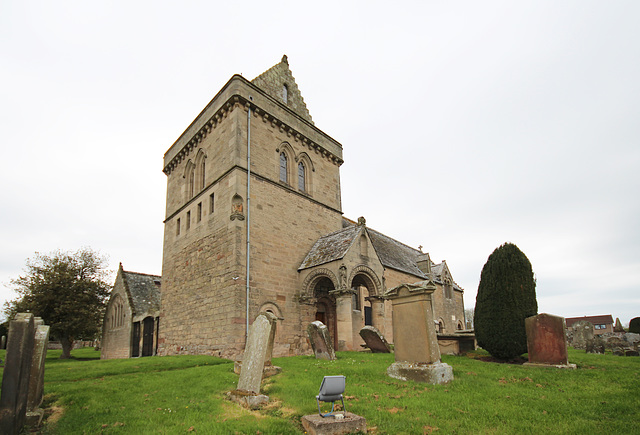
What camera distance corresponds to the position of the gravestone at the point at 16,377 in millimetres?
5504

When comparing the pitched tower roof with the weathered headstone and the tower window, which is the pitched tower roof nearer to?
the tower window

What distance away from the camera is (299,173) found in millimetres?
21891

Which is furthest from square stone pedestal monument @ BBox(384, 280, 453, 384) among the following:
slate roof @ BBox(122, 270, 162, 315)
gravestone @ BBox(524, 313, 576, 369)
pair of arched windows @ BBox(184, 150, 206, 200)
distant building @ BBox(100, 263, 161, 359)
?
slate roof @ BBox(122, 270, 162, 315)

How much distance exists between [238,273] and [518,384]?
36.6ft

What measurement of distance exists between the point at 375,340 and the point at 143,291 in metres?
19.3

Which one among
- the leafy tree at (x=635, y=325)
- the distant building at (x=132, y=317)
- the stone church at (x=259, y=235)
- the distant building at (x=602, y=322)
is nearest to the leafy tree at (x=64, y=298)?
the distant building at (x=132, y=317)

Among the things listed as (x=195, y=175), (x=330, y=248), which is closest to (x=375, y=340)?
(x=330, y=248)

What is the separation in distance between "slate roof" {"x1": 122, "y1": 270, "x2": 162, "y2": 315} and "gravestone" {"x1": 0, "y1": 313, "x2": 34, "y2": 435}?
19.7m

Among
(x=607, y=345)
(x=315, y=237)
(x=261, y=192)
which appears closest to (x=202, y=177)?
(x=261, y=192)

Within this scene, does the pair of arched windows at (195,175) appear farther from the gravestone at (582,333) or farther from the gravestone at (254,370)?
the gravestone at (582,333)

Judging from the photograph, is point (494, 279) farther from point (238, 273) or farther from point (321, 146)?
point (321, 146)

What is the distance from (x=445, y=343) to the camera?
1464 centimetres

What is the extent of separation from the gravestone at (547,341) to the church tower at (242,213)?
Result: 33.3 ft

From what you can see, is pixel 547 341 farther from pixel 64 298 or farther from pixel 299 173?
pixel 64 298
